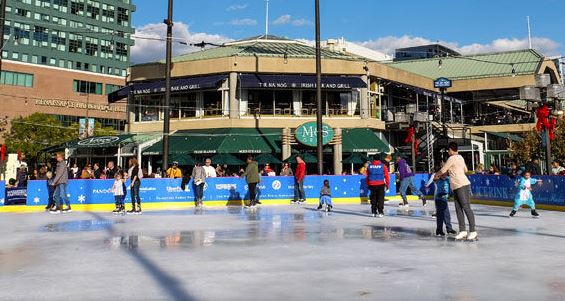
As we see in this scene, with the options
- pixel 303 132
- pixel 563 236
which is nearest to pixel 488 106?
pixel 303 132

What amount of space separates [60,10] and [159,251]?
302ft

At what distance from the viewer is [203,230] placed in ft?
36.4

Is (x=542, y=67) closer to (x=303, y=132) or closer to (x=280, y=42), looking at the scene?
(x=280, y=42)

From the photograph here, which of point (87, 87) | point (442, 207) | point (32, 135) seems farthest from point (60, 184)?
point (87, 87)

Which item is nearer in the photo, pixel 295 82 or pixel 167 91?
pixel 167 91

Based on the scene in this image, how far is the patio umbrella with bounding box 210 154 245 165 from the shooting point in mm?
26547

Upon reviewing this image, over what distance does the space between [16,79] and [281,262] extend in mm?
71917

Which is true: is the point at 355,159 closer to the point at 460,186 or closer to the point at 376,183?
the point at 376,183

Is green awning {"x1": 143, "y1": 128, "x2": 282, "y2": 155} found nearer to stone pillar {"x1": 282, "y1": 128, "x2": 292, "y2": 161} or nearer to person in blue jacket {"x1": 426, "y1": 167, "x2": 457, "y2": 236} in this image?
stone pillar {"x1": 282, "y1": 128, "x2": 292, "y2": 161}

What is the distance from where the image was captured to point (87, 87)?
75.8 metres

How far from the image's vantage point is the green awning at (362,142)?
2878cm

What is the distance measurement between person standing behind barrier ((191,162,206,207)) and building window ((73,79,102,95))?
205ft

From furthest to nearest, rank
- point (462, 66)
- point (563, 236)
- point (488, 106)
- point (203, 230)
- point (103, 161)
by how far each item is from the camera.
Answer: point (462, 66), point (488, 106), point (103, 161), point (203, 230), point (563, 236)

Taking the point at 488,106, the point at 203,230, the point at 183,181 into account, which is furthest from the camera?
the point at 488,106
